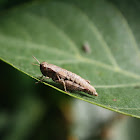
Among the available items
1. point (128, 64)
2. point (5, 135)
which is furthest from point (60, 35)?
point (5, 135)

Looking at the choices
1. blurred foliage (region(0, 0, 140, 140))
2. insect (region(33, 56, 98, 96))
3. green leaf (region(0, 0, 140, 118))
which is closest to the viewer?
insect (region(33, 56, 98, 96))

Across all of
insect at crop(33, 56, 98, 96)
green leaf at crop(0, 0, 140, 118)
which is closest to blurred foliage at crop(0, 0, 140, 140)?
green leaf at crop(0, 0, 140, 118)

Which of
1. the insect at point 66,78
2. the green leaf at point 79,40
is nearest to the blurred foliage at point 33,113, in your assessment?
the green leaf at point 79,40

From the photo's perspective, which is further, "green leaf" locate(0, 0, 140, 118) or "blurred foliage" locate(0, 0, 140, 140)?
"blurred foliage" locate(0, 0, 140, 140)

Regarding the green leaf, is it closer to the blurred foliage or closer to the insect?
the insect

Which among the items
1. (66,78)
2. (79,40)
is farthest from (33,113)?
(79,40)

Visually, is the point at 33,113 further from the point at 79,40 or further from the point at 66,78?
the point at 79,40
